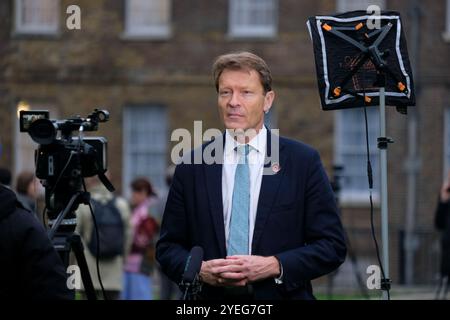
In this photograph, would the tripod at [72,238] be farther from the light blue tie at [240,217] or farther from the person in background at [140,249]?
the person in background at [140,249]

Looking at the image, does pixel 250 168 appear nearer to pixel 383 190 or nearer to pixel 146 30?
pixel 383 190

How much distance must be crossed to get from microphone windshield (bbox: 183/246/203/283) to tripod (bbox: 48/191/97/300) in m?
1.07

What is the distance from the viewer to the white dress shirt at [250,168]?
6242 millimetres

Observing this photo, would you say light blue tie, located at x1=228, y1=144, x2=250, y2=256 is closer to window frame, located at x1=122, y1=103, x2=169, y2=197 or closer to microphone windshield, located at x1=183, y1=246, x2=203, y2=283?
microphone windshield, located at x1=183, y1=246, x2=203, y2=283

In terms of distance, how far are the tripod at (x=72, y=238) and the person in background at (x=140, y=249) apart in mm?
7936

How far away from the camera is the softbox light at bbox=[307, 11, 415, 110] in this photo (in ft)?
22.6

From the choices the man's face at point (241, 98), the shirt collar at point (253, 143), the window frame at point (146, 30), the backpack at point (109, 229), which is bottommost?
the backpack at point (109, 229)

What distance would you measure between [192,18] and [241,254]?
23.0 metres

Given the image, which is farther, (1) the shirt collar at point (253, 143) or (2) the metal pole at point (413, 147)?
(2) the metal pole at point (413, 147)

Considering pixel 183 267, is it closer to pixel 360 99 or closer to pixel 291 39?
pixel 360 99

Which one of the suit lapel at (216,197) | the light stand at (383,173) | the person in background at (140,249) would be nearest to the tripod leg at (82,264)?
the suit lapel at (216,197)

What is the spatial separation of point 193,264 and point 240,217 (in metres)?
0.52

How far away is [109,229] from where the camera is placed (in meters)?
13.0

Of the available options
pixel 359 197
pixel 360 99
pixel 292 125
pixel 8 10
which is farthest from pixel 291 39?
pixel 360 99
